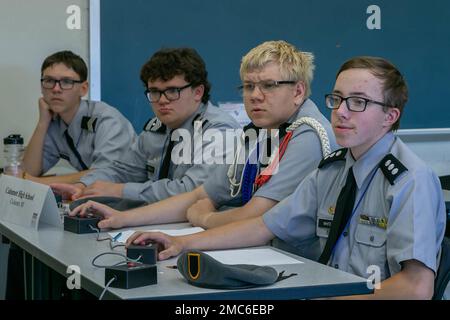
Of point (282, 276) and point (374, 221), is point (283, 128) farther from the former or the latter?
point (282, 276)

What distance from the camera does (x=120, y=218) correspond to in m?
3.03

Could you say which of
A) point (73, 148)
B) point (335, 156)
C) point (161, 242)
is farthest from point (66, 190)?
point (335, 156)

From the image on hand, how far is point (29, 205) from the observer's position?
305 cm

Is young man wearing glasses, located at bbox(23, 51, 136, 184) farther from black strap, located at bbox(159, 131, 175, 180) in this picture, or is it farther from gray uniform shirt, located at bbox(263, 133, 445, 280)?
gray uniform shirt, located at bbox(263, 133, 445, 280)

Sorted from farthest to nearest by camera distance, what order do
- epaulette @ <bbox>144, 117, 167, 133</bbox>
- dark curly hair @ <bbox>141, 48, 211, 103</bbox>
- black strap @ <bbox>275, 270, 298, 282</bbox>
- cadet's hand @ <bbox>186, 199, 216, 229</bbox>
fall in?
epaulette @ <bbox>144, 117, 167, 133</bbox>
dark curly hair @ <bbox>141, 48, 211, 103</bbox>
cadet's hand @ <bbox>186, 199, 216, 229</bbox>
black strap @ <bbox>275, 270, 298, 282</bbox>

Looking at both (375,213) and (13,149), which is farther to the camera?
(13,149)

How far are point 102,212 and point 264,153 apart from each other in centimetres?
65

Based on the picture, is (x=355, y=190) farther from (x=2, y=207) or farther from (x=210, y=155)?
(x=2, y=207)

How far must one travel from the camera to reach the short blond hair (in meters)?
3.13

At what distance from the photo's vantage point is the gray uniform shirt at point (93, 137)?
4.31 meters

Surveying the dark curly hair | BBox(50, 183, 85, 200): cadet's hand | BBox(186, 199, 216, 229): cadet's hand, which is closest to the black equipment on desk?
BBox(186, 199, 216, 229): cadet's hand

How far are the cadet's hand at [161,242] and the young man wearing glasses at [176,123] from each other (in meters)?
1.06

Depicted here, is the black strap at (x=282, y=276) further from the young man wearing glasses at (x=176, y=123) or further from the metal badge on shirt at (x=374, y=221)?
the young man wearing glasses at (x=176, y=123)

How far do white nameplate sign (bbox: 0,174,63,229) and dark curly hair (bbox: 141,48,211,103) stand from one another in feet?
2.81
